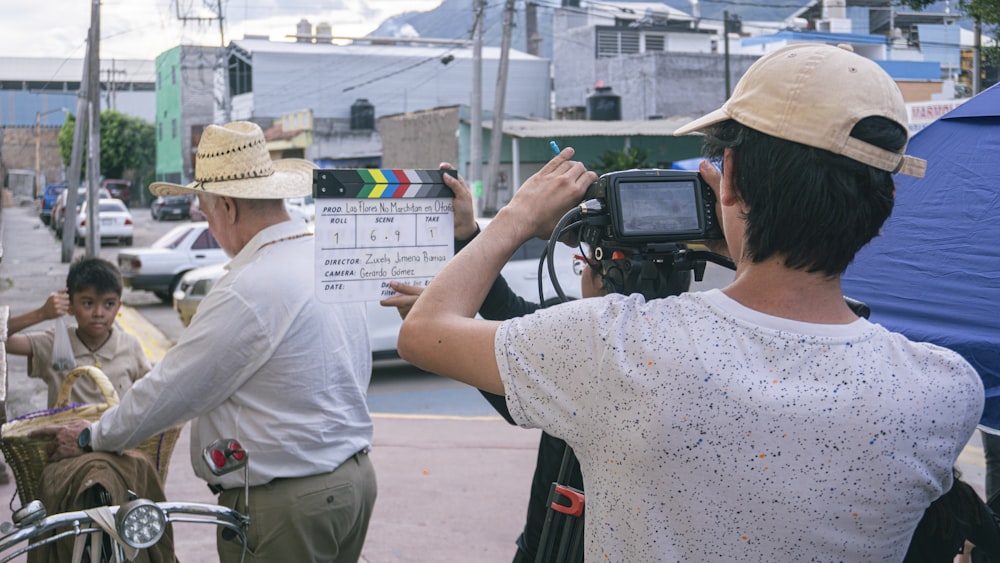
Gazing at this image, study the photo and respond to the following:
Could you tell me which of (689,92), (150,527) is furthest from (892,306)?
(689,92)

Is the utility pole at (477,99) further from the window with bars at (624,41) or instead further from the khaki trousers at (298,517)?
the khaki trousers at (298,517)

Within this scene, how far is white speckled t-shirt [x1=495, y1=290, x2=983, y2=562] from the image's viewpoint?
4.85ft

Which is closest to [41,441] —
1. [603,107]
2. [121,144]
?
[603,107]

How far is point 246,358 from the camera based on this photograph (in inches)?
116

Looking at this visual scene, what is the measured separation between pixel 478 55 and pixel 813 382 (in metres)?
24.8

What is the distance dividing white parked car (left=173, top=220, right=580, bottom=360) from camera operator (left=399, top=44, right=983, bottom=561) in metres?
7.37

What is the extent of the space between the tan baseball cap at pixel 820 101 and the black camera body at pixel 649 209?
0.30 meters

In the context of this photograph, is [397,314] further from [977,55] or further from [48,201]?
[48,201]

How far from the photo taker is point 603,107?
34438 millimetres

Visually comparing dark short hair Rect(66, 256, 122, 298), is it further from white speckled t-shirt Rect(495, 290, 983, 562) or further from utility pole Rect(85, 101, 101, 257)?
utility pole Rect(85, 101, 101, 257)

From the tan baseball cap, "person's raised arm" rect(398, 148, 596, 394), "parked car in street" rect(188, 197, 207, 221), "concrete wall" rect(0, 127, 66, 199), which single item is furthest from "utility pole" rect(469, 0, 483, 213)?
"concrete wall" rect(0, 127, 66, 199)

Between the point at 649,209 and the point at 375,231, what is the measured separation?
0.65 m

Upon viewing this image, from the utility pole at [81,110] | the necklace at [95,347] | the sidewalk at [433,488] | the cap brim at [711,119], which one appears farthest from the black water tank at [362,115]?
the cap brim at [711,119]

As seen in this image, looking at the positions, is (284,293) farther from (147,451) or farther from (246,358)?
(147,451)
